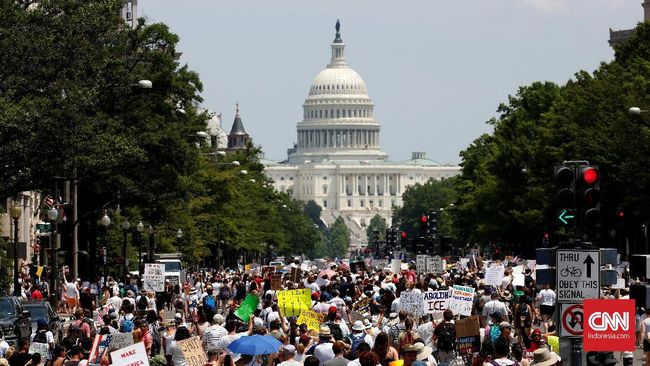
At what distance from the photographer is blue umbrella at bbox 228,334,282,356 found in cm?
2489

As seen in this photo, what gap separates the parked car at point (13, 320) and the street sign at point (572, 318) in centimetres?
1630

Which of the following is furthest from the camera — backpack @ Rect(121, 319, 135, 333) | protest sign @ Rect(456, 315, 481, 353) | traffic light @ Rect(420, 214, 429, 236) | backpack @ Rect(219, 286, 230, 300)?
traffic light @ Rect(420, 214, 429, 236)

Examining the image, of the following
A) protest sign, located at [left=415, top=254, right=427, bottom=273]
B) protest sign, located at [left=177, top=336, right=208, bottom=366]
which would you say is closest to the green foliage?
protest sign, located at [left=415, top=254, right=427, bottom=273]

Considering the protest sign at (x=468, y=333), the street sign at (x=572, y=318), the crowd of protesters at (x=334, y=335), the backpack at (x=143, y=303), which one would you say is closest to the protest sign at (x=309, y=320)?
the crowd of protesters at (x=334, y=335)

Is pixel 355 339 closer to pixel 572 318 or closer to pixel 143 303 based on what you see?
pixel 572 318

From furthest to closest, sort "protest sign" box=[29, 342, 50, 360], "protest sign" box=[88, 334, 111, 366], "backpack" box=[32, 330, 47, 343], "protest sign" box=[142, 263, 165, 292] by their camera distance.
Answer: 1. "protest sign" box=[142, 263, 165, 292]
2. "backpack" box=[32, 330, 47, 343]
3. "protest sign" box=[29, 342, 50, 360]
4. "protest sign" box=[88, 334, 111, 366]

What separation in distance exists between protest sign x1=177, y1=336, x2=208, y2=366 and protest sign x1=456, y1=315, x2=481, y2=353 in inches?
212

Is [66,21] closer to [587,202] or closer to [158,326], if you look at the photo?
[158,326]

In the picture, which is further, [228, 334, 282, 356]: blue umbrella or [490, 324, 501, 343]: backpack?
[490, 324, 501, 343]: backpack

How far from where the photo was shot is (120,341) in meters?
28.9

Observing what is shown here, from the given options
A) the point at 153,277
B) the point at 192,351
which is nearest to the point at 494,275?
the point at 153,277

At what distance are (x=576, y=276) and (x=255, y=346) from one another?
3.93 metres

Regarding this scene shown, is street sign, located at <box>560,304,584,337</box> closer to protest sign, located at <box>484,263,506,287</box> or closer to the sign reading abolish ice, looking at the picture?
the sign reading abolish ice

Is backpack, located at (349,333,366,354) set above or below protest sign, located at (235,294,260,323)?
below
